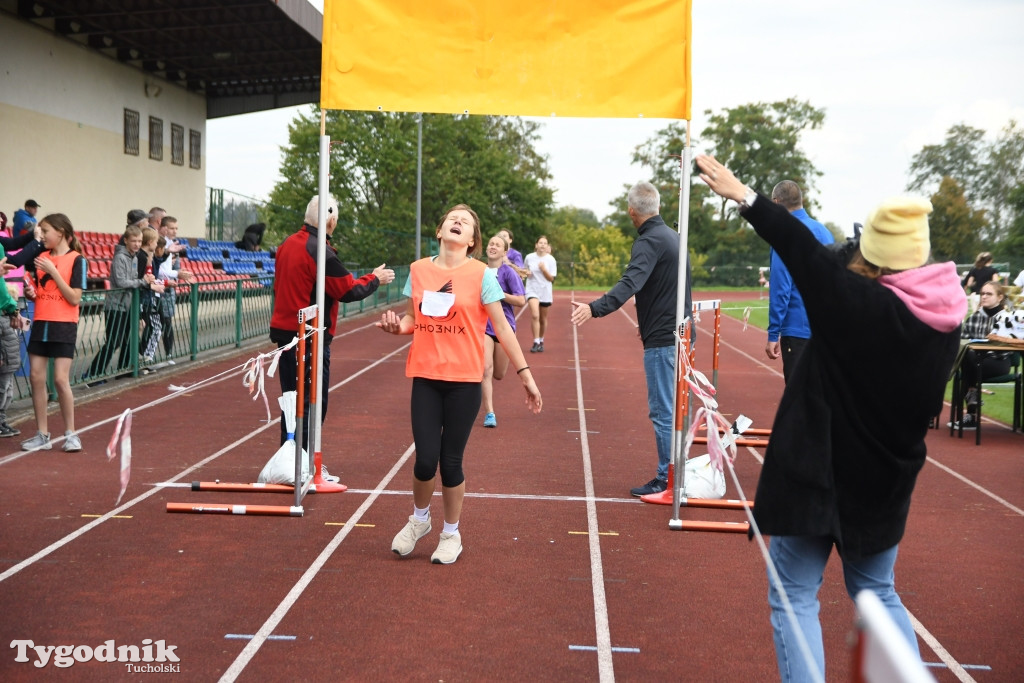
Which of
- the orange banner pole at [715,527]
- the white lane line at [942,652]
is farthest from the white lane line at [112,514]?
the white lane line at [942,652]

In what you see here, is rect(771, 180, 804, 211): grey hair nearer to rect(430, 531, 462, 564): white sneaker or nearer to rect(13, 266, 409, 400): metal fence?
rect(430, 531, 462, 564): white sneaker

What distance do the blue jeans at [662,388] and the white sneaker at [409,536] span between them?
2.16m

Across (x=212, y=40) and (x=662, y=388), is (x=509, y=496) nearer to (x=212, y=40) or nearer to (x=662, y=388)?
(x=662, y=388)

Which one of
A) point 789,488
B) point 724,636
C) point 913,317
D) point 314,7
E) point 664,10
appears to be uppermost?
point 314,7

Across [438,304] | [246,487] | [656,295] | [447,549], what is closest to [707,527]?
[656,295]

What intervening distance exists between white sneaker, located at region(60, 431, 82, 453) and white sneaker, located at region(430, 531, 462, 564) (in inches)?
159

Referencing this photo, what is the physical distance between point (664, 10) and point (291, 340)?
3392mm

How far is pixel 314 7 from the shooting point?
1030 inches

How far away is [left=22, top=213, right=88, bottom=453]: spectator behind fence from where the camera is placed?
8578 millimetres

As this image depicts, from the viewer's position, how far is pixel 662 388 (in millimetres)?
7781

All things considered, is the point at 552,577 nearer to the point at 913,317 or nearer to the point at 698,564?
the point at 698,564

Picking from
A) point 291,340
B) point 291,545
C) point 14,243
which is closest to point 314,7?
point 14,243

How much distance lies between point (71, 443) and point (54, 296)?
1.19 metres

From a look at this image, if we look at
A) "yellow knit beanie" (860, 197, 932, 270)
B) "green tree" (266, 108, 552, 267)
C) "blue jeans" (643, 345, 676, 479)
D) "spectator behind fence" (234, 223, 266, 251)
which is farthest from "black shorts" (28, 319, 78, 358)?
"green tree" (266, 108, 552, 267)
